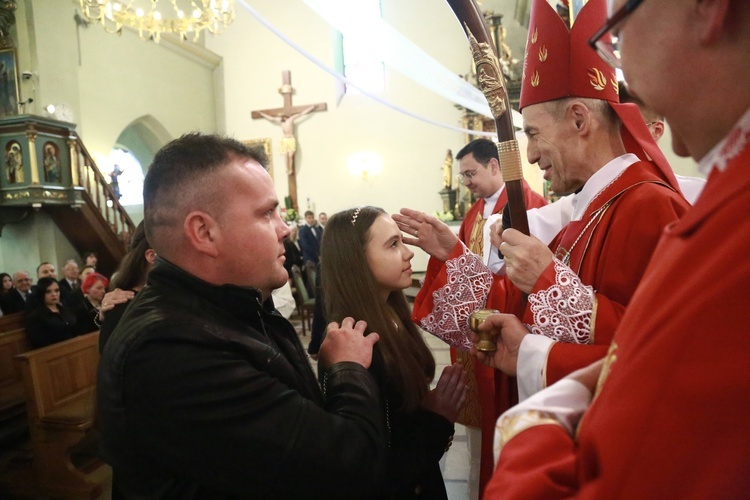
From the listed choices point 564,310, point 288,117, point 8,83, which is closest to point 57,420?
point 564,310

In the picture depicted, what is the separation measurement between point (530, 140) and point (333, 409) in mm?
1057

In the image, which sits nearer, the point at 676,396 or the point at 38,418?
the point at 676,396

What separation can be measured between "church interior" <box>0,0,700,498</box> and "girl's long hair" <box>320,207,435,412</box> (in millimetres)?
5711

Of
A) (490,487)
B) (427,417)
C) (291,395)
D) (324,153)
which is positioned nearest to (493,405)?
(427,417)

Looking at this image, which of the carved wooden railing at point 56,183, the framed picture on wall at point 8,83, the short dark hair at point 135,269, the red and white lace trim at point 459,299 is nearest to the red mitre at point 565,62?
the red and white lace trim at point 459,299

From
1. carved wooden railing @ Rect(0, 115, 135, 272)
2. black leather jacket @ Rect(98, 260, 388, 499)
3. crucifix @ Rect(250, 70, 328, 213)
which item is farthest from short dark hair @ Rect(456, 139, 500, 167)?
crucifix @ Rect(250, 70, 328, 213)

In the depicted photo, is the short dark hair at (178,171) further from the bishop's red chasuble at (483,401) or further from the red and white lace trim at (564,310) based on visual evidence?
the bishop's red chasuble at (483,401)

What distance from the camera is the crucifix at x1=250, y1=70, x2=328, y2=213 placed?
13.5 meters

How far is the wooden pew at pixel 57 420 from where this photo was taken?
310 centimetres

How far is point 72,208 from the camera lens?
8.31m

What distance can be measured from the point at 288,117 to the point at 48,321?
10.2m

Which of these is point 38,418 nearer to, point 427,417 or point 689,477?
point 427,417

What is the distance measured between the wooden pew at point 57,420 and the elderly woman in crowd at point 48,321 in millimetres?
1126

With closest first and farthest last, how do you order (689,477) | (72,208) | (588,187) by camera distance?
1. (689,477)
2. (588,187)
3. (72,208)
